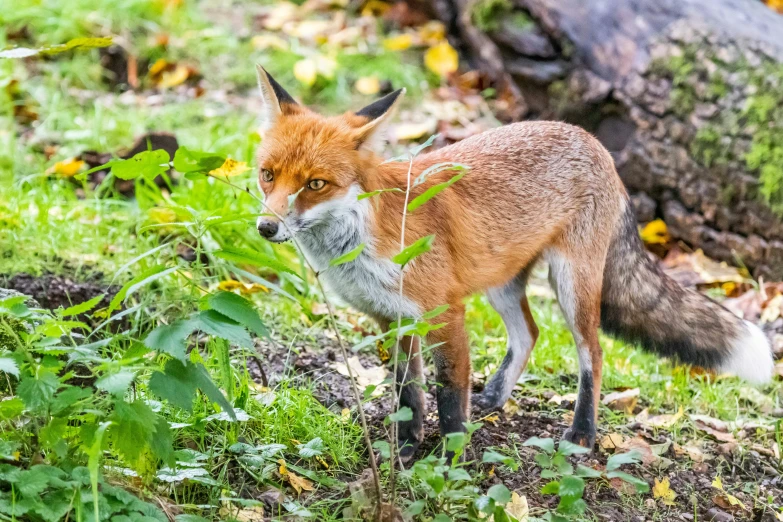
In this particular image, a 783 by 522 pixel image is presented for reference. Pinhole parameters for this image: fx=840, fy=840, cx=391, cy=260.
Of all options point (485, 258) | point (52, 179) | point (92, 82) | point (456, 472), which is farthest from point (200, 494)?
point (92, 82)

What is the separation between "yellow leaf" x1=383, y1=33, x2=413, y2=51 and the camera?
7820 millimetres

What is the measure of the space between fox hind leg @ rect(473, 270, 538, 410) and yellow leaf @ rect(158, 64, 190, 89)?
4.28 metres

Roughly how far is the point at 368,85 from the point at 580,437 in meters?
4.36

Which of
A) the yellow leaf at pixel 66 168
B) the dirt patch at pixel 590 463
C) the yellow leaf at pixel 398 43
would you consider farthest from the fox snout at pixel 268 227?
the yellow leaf at pixel 398 43

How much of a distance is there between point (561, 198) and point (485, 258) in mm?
497

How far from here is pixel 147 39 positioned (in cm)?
768

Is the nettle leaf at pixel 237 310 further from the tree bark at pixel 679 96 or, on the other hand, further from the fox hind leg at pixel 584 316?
the tree bark at pixel 679 96

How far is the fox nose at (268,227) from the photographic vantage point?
2.92 m

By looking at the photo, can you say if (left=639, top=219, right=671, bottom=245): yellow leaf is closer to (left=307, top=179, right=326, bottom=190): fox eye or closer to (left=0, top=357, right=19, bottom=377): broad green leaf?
(left=307, top=179, right=326, bottom=190): fox eye

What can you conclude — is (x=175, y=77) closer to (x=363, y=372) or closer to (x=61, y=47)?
(x=363, y=372)

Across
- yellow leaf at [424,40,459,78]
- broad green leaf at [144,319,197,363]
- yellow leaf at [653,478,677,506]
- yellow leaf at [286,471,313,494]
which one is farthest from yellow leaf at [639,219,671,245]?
broad green leaf at [144,319,197,363]

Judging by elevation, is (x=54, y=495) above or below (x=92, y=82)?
above

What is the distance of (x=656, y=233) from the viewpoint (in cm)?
598

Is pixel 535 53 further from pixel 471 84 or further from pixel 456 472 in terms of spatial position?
pixel 456 472
